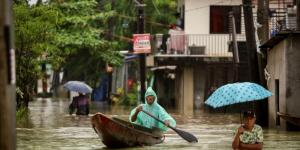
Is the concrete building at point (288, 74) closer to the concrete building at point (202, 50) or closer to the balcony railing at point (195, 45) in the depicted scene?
the concrete building at point (202, 50)

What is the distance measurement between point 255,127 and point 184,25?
28.7 metres

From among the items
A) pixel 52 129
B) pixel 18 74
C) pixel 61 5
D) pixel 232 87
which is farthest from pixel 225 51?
pixel 232 87

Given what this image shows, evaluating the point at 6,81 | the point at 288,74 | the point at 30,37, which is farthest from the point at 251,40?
the point at 6,81

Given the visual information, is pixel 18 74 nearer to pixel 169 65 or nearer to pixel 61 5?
pixel 61 5

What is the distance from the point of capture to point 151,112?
16516 mm

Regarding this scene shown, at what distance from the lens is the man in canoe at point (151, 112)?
1631 cm

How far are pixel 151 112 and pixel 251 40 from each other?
8.81 meters

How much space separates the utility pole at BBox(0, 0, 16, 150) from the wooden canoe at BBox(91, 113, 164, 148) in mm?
8005

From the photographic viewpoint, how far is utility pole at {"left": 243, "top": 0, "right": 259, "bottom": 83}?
78.9 feet

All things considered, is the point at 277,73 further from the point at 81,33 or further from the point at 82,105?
the point at 81,33

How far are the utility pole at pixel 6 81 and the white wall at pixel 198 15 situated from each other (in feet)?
106

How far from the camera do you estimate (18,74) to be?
88.0 ft

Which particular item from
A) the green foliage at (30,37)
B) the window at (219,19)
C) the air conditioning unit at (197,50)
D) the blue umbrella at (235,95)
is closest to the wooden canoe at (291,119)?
the blue umbrella at (235,95)

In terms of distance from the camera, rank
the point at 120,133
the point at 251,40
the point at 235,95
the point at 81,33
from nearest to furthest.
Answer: the point at 235,95 < the point at 120,133 < the point at 251,40 < the point at 81,33
